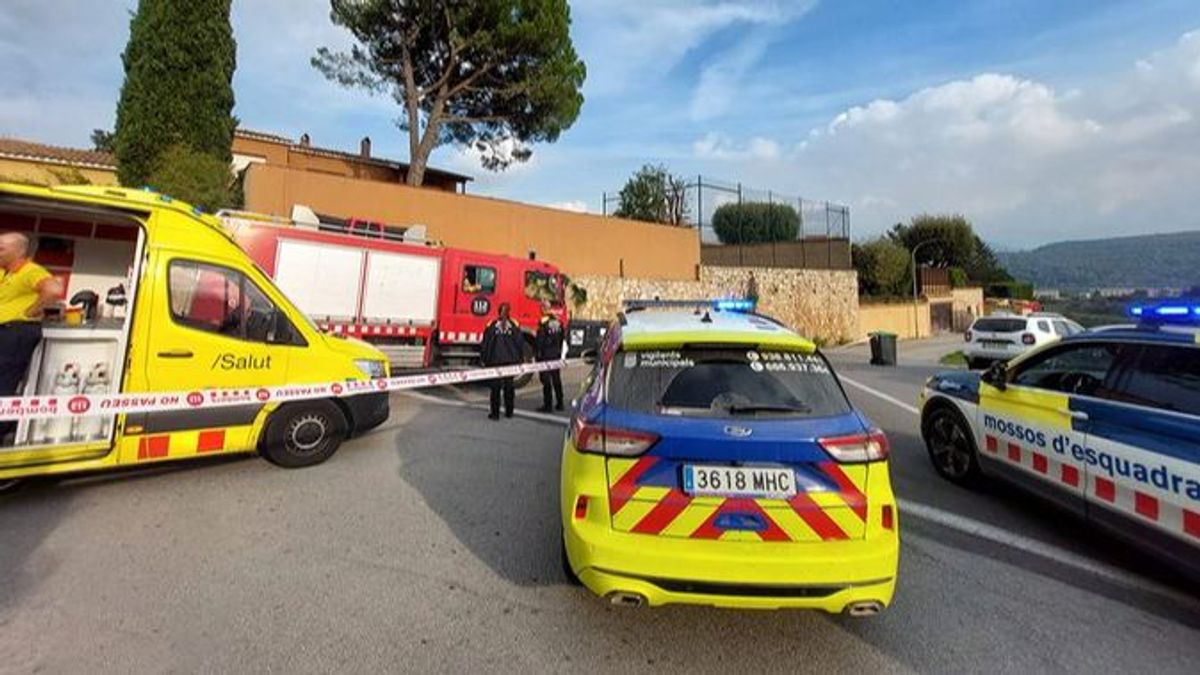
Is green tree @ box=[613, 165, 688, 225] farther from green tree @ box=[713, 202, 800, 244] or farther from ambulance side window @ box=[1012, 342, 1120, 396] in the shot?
ambulance side window @ box=[1012, 342, 1120, 396]

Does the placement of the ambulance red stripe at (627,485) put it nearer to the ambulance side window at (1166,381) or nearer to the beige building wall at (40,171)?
the ambulance side window at (1166,381)

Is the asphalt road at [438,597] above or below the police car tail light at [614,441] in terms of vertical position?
below

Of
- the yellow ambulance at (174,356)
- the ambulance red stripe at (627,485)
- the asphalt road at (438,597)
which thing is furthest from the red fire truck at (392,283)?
the ambulance red stripe at (627,485)

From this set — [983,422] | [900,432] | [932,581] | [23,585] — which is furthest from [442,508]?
[900,432]

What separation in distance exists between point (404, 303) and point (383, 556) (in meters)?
7.56

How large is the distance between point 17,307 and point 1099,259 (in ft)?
428

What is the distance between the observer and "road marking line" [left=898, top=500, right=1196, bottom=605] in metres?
3.55

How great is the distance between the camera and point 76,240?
6.46m

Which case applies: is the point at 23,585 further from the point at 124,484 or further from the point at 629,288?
the point at 629,288

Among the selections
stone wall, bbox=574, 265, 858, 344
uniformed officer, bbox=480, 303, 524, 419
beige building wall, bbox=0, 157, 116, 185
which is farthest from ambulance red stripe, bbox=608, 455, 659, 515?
beige building wall, bbox=0, 157, 116, 185

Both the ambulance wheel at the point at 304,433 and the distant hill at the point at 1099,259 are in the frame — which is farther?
the distant hill at the point at 1099,259

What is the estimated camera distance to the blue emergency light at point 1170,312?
377cm

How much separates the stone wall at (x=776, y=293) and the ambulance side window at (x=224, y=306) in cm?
1517

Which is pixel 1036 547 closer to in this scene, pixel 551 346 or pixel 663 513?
pixel 663 513
